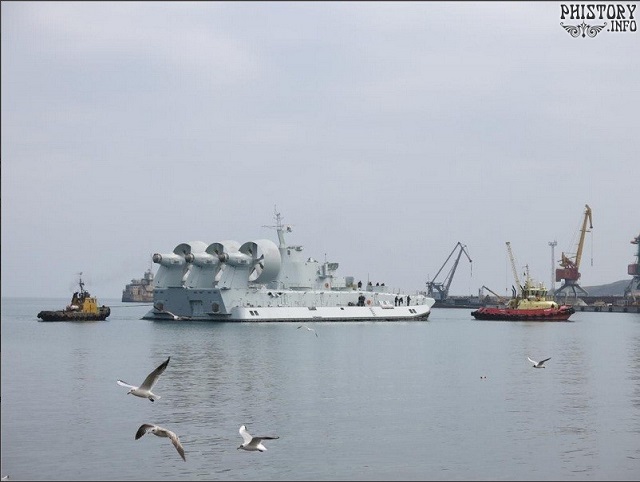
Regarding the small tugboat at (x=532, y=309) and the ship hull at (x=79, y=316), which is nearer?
the ship hull at (x=79, y=316)

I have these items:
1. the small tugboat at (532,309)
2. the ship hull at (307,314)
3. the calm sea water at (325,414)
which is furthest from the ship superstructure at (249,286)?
the calm sea water at (325,414)

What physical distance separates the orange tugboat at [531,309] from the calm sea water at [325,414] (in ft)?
176

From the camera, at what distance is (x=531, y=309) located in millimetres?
121500

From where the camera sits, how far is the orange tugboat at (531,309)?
397ft

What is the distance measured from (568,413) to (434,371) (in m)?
17.2

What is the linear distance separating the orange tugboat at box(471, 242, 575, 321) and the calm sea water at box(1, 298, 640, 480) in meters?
53.6

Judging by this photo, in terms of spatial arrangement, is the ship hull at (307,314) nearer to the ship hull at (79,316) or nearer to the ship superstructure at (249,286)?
the ship superstructure at (249,286)

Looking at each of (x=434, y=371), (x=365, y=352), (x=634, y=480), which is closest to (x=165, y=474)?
(x=634, y=480)

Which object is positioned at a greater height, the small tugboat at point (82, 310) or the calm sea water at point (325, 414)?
the small tugboat at point (82, 310)

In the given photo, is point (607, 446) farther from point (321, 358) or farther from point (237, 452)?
point (321, 358)

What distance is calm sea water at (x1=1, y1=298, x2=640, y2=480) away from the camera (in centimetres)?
2558

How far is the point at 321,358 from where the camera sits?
196 feet

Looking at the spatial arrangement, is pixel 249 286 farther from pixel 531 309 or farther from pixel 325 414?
pixel 325 414

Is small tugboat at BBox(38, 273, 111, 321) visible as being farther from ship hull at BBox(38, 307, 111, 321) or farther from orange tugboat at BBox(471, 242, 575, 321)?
orange tugboat at BBox(471, 242, 575, 321)
